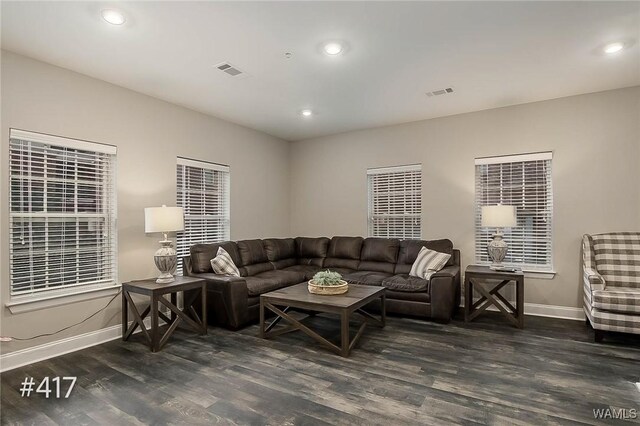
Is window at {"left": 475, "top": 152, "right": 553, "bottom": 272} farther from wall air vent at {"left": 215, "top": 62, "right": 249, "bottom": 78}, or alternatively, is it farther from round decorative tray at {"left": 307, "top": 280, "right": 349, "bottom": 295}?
wall air vent at {"left": 215, "top": 62, "right": 249, "bottom": 78}

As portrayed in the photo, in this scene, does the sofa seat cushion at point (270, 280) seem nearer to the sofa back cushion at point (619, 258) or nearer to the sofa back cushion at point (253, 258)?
the sofa back cushion at point (253, 258)

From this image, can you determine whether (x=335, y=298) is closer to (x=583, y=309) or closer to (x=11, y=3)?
(x=583, y=309)

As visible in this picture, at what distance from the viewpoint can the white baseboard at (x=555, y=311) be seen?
419cm

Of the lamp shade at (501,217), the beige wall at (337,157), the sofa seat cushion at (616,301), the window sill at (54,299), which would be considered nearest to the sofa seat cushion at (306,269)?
the beige wall at (337,157)

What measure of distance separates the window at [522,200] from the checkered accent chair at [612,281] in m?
0.50

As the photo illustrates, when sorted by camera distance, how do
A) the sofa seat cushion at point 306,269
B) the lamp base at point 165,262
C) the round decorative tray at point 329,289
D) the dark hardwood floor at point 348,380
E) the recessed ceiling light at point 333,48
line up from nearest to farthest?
the dark hardwood floor at point 348,380 → the recessed ceiling light at point 333,48 → the round decorative tray at point 329,289 → the lamp base at point 165,262 → the sofa seat cushion at point 306,269

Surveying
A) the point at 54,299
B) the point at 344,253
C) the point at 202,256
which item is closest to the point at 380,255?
the point at 344,253

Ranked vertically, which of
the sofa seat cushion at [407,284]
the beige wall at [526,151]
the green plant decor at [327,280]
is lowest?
the sofa seat cushion at [407,284]

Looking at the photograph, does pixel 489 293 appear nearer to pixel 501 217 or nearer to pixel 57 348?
pixel 501 217

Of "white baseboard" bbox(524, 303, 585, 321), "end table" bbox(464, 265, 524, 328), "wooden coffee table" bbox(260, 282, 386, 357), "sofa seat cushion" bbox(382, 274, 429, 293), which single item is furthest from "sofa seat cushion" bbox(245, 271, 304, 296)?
"white baseboard" bbox(524, 303, 585, 321)

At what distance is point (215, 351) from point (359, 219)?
326cm

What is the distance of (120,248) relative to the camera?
378 cm

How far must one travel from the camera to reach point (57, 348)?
127 inches

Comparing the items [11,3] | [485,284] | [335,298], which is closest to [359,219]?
[485,284]
